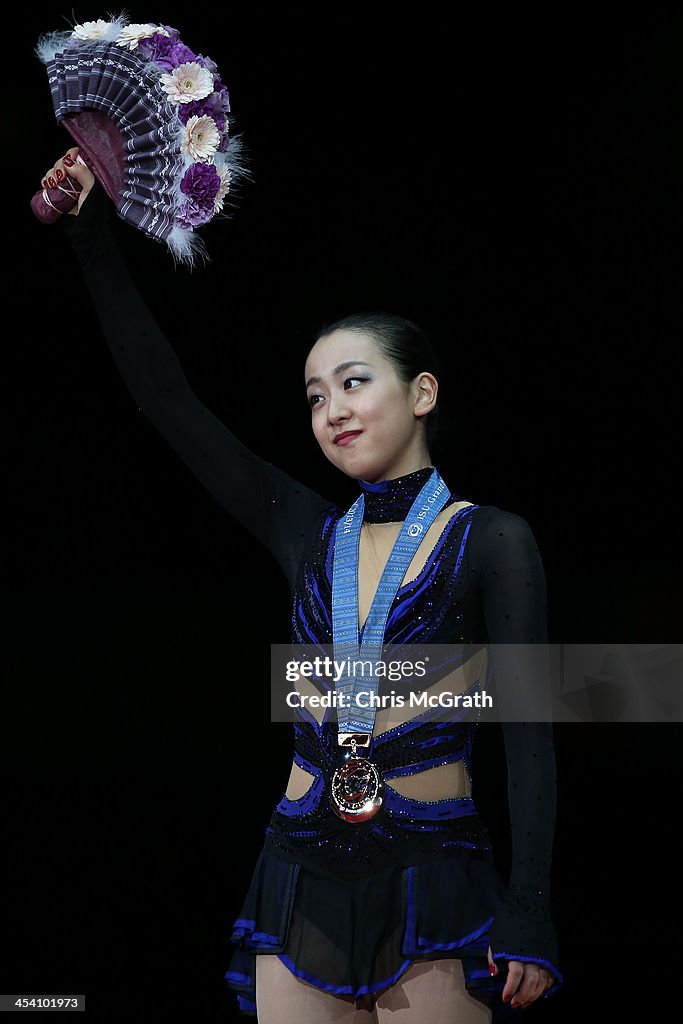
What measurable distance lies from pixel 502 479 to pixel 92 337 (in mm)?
1033

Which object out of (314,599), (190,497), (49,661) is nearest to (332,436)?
(314,599)

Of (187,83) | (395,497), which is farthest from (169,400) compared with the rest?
(187,83)

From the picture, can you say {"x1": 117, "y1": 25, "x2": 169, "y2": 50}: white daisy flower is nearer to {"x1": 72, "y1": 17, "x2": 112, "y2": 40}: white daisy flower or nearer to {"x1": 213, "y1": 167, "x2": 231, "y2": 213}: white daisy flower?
{"x1": 72, "y1": 17, "x2": 112, "y2": 40}: white daisy flower

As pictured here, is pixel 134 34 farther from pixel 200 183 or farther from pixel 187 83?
pixel 200 183

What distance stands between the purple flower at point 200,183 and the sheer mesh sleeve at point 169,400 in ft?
0.63

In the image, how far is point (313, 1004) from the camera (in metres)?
2.22

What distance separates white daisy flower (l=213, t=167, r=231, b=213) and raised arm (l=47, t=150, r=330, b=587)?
21cm

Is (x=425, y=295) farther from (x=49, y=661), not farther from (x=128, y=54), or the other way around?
(x=49, y=661)

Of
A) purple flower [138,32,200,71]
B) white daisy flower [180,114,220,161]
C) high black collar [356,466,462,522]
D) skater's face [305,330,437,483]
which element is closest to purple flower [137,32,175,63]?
purple flower [138,32,200,71]

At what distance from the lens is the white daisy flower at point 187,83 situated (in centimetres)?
248

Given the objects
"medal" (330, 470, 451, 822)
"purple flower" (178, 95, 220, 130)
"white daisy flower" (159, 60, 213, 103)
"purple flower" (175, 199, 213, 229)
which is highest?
"white daisy flower" (159, 60, 213, 103)

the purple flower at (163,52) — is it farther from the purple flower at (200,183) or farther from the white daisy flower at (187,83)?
the purple flower at (200,183)

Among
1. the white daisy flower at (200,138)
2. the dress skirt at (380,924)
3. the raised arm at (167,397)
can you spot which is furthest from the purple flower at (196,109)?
the dress skirt at (380,924)

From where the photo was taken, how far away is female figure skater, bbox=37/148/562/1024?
219 centimetres
